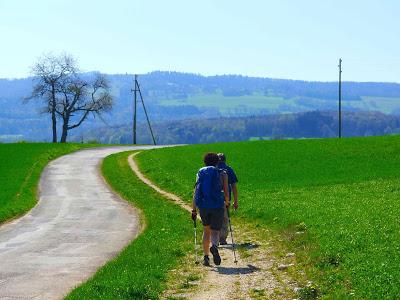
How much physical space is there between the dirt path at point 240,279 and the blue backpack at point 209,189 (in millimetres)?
1599

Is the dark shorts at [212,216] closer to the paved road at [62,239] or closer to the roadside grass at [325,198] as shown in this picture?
the roadside grass at [325,198]

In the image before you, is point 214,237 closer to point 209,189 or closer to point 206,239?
point 206,239

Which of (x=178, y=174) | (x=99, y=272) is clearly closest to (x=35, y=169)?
(x=178, y=174)

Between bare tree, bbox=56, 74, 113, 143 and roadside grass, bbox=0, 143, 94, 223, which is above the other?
bare tree, bbox=56, 74, 113, 143

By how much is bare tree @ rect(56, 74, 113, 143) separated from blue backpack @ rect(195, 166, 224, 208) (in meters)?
89.8

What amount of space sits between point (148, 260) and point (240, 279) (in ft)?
9.97

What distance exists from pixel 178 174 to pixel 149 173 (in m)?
Result: 4.03

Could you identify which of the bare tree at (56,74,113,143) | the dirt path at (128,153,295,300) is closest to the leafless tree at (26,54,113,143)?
the bare tree at (56,74,113,143)

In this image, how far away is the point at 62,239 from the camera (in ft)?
74.0

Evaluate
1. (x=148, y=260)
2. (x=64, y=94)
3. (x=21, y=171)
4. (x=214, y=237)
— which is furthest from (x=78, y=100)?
(x=214, y=237)

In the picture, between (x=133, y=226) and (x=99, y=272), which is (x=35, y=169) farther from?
(x=99, y=272)

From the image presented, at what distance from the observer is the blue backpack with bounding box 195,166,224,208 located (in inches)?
642

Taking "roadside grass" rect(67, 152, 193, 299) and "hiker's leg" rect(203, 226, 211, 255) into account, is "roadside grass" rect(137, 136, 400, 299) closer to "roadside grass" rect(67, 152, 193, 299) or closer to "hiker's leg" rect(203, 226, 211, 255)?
"hiker's leg" rect(203, 226, 211, 255)

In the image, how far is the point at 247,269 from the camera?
1585 centimetres
